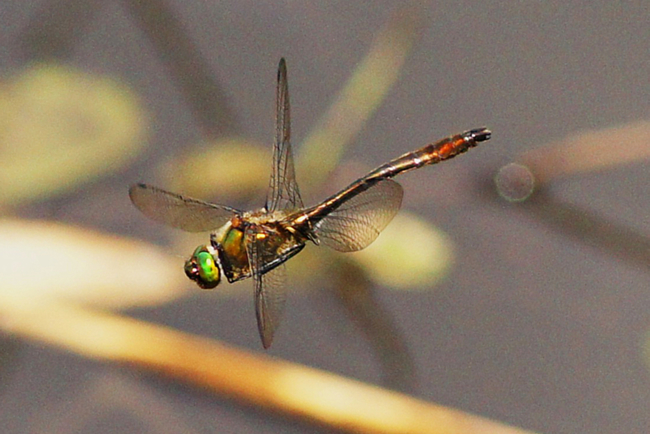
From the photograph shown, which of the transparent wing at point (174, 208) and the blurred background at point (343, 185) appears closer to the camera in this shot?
the transparent wing at point (174, 208)

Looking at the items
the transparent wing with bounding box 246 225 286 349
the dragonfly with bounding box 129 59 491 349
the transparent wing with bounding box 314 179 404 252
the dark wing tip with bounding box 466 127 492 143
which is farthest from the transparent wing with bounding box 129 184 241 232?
the dark wing tip with bounding box 466 127 492 143

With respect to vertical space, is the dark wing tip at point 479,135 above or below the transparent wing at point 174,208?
above

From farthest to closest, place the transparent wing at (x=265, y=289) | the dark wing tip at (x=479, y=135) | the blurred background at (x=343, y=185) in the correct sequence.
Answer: the blurred background at (x=343, y=185) < the dark wing tip at (x=479, y=135) < the transparent wing at (x=265, y=289)

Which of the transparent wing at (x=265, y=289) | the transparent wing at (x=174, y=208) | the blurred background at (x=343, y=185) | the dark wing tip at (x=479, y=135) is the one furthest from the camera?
the blurred background at (x=343, y=185)

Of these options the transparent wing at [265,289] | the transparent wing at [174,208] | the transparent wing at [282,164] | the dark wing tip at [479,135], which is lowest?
the transparent wing at [265,289]

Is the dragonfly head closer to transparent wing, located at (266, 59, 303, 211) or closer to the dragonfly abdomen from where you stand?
transparent wing, located at (266, 59, 303, 211)

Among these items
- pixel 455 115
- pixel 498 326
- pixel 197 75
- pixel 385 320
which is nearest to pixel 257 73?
pixel 197 75

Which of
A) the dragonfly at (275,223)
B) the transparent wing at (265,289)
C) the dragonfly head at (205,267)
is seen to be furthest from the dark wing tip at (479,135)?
the dragonfly head at (205,267)

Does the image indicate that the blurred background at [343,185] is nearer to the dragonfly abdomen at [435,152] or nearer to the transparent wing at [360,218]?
the dragonfly abdomen at [435,152]
